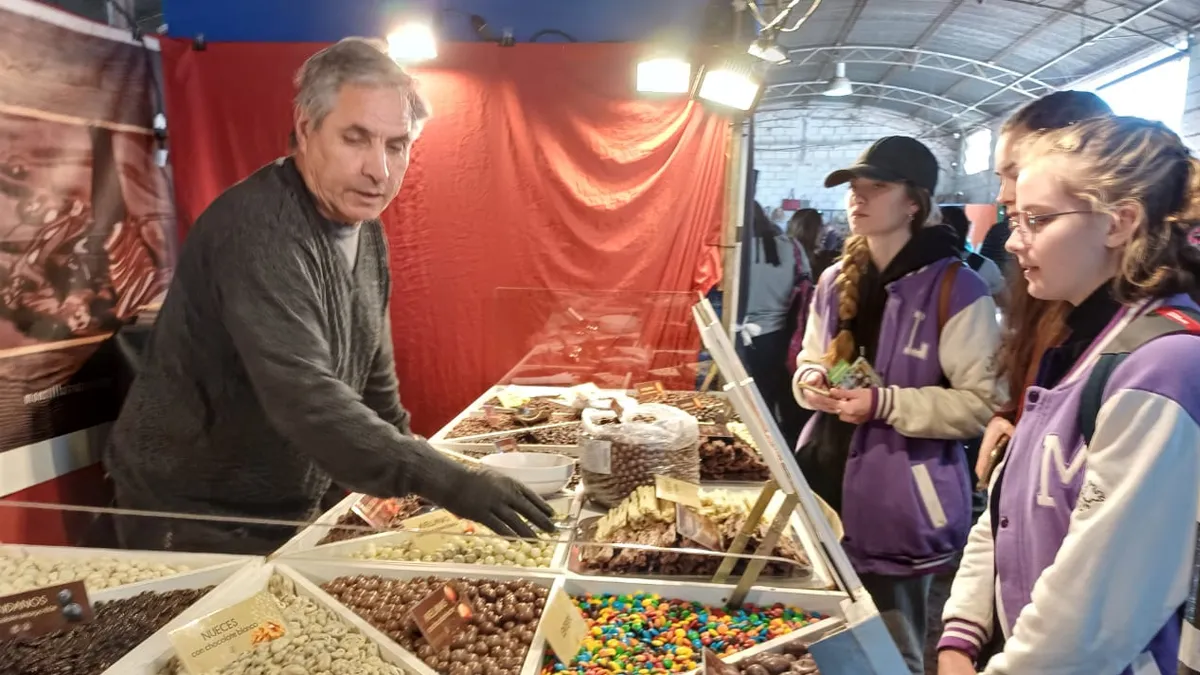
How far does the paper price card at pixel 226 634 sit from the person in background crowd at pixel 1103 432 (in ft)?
3.72

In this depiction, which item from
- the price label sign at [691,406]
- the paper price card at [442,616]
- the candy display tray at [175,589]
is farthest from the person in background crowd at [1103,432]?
the price label sign at [691,406]

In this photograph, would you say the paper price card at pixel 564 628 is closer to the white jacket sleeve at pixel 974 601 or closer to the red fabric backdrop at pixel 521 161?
the white jacket sleeve at pixel 974 601

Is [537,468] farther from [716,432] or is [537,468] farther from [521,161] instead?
[521,161]

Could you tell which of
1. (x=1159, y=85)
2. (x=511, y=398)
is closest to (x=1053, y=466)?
(x=511, y=398)

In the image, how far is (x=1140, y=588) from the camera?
Answer: 103cm

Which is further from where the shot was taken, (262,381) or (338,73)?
(338,73)

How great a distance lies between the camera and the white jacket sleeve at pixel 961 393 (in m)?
1.92

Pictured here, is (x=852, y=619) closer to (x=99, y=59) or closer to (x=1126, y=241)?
(x=1126, y=241)

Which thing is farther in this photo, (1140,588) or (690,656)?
(690,656)

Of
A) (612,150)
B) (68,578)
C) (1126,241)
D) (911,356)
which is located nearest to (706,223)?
(612,150)

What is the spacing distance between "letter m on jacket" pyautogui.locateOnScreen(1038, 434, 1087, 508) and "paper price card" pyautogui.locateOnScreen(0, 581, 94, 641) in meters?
1.54

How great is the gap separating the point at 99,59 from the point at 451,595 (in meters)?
3.12

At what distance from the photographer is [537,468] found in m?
1.95

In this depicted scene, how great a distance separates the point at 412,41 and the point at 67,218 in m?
1.69
